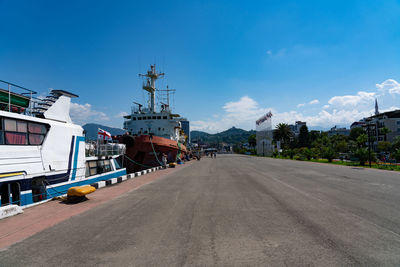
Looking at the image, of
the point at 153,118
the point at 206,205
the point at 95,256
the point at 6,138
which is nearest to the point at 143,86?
the point at 153,118

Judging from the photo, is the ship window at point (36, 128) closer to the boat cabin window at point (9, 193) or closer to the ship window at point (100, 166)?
the boat cabin window at point (9, 193)

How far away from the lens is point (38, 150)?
782 cm

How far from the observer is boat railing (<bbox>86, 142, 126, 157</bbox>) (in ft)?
40.8

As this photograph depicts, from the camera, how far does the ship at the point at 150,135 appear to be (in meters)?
19.1

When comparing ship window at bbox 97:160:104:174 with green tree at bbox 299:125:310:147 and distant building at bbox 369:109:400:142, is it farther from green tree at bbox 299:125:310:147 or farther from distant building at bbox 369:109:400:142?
green tree at bbox 299:125:310:147

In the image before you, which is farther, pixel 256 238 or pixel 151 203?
pixel 151 203

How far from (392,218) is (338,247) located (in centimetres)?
281

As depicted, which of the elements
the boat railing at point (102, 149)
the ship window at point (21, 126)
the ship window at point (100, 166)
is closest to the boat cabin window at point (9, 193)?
the ship window at point (21, 126)

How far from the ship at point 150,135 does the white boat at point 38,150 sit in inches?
264

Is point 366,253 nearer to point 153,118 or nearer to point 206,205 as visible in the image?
point 206,205

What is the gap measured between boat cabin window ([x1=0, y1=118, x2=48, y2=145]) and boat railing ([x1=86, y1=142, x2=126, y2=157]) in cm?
415

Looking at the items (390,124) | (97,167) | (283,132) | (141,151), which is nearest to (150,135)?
(141,151)

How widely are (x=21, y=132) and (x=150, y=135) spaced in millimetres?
12025

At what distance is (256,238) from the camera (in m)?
4.02
